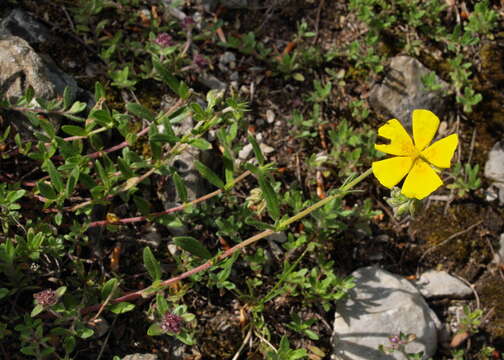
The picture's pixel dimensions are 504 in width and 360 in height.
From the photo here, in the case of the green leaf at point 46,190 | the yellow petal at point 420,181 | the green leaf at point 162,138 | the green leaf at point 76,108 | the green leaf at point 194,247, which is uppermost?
the yellow petal at point 420,181

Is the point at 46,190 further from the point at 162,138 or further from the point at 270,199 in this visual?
the point at 270,199

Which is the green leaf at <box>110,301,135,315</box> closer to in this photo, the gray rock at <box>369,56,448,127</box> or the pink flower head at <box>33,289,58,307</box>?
the pink flower head at <box>33,289,58,307</box>

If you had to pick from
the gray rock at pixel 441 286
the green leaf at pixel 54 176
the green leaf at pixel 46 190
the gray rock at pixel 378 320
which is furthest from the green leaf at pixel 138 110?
the gray rock at pixel 441 286

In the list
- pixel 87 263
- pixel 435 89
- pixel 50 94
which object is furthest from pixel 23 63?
pixel 435 89

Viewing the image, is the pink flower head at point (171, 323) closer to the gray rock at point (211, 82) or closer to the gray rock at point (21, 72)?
the gray rock at point (21, 72)

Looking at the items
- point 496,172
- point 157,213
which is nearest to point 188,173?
point 157,213

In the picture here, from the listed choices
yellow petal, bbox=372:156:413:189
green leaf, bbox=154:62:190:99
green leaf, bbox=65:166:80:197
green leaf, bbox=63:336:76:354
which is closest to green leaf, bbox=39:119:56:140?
green leaf, bbox=65:166:80:197
